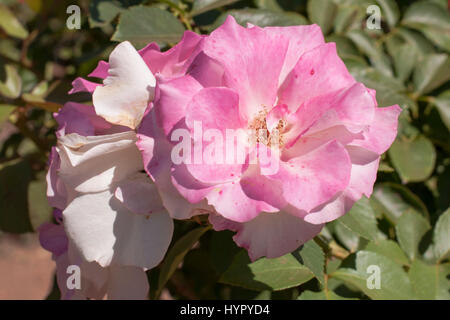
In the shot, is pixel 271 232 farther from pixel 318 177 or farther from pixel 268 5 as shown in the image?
pixel 268 5

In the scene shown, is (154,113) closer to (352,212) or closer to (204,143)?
(204,143)

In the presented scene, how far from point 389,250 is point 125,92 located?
19.3 inches

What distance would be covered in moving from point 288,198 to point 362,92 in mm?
132

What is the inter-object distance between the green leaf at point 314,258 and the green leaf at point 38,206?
0.56m

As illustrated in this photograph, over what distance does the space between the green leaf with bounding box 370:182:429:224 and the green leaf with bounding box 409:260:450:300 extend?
0.12 meters

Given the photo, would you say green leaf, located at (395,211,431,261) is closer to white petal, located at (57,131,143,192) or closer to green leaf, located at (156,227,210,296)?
green leaf, located at (156,227,210,296)

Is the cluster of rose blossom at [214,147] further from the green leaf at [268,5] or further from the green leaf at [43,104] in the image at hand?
the green leaf at [268,5]

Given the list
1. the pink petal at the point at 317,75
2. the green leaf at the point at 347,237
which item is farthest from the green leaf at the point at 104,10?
the green leaf at the point at 347,237

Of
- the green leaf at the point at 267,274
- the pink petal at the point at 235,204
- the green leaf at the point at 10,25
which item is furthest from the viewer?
the green leaf at the point at 10,25

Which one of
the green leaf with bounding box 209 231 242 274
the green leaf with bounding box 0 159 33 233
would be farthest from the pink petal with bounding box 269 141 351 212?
the green leaf with bounding box 0 159 33 233

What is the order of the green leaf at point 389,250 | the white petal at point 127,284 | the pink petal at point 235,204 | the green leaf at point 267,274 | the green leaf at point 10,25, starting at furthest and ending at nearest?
the green leaf at point 10,25, the green leaf at point 389,250, the green leaf at point 267,274, the white petal at point 127,284, the pink petal at point 235,204

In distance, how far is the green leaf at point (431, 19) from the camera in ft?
3.64

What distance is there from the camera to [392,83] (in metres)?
0.91
